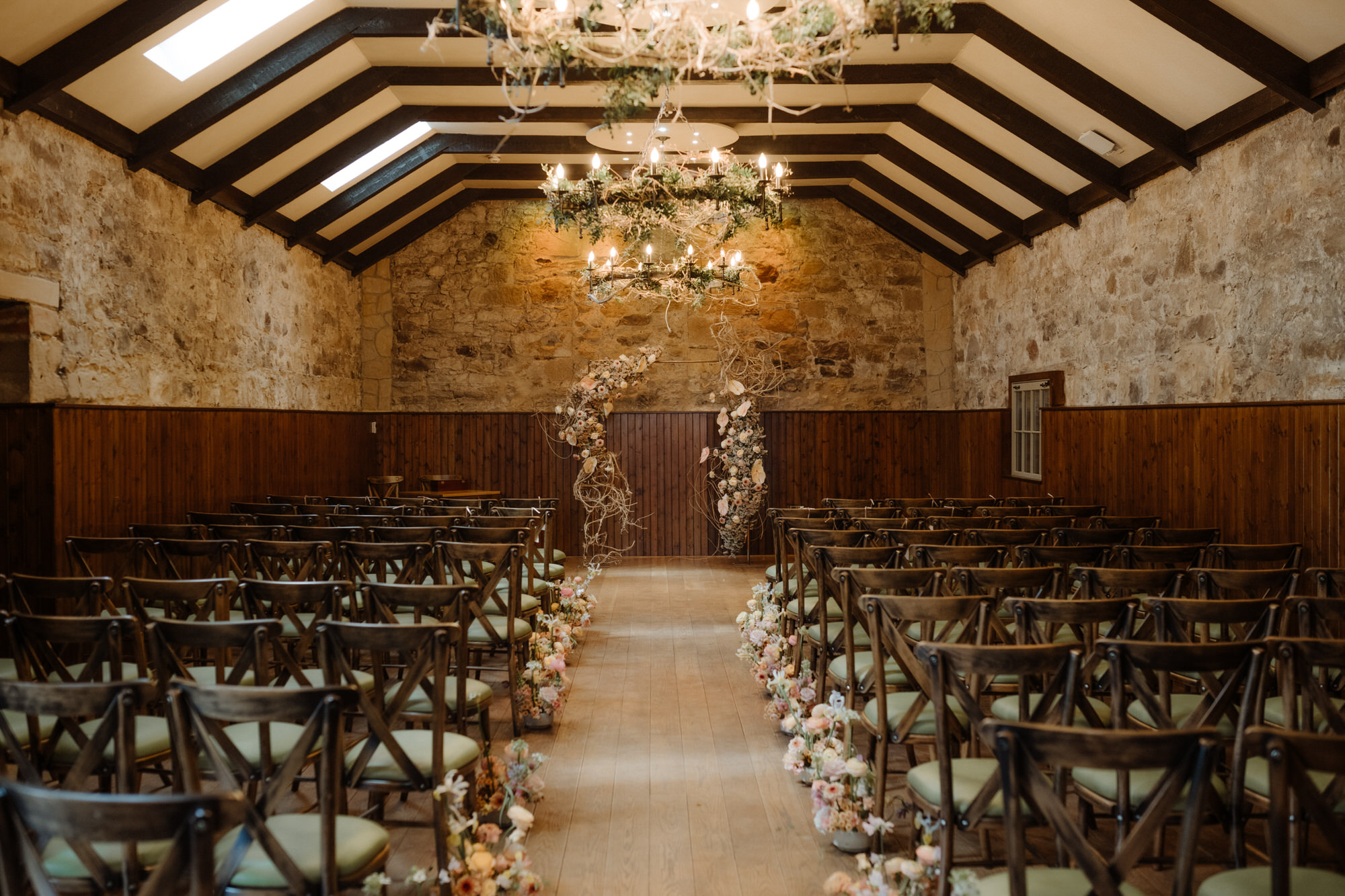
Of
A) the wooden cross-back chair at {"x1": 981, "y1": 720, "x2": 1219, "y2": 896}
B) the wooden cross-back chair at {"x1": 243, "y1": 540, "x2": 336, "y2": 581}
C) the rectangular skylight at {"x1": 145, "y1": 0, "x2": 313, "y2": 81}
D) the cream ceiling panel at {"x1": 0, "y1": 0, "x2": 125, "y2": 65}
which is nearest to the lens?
the wooden cross-back chair at {"x1": 981, "y1": 720, "x2": 1219, "y2": 896}

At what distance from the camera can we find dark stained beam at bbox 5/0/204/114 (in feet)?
17.0

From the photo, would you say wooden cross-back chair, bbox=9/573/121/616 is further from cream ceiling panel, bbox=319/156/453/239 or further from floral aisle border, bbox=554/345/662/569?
cream ceiling panel, bbox=319/156/453/239

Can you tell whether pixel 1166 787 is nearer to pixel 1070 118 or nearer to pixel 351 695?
pixel 351 695

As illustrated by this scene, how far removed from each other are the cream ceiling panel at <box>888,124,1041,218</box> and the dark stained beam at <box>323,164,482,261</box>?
4817 millimetres

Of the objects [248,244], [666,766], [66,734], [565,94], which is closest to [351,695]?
[66,734]

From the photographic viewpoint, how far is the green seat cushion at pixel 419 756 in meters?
2.78

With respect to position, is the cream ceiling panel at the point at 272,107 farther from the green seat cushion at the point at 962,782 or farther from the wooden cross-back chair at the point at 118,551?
the green seat cushion at the point at 962,782

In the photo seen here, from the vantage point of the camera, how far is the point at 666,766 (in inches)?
164

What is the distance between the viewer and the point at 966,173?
927cm

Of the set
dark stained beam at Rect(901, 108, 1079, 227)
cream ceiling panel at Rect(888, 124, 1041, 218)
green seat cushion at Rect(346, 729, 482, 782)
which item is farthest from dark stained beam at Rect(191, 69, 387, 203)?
green seat cushion at Rect(346, 729, 482, 782)

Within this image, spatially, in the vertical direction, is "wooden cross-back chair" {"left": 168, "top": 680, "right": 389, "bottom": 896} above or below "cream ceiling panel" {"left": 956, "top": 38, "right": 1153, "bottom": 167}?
below

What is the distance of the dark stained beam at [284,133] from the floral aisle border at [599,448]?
3801 mm

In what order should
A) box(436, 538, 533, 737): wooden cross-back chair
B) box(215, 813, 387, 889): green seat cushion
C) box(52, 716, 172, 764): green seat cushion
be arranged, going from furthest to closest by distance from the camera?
box(436, 538, 533, 737): wooden cross-back chair → box(52, 716, 172, 764): green seat cushion → box(215, 813, 387, 889): green seat cushion

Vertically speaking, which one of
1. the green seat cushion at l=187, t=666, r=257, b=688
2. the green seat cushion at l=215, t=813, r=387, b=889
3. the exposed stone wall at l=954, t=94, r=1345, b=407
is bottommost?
the green seat cushion at l=215, t=813, r=387, b=889
